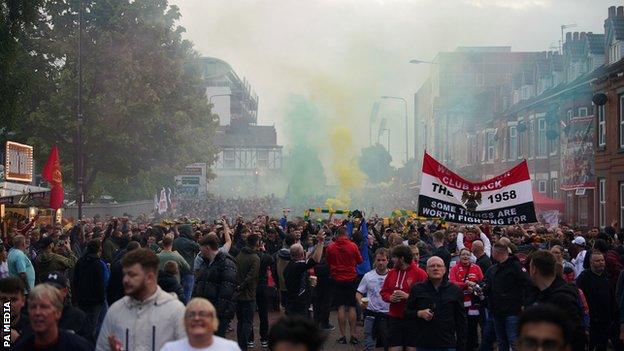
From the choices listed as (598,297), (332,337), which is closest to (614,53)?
(332,337)

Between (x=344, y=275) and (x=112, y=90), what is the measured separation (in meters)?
29.9

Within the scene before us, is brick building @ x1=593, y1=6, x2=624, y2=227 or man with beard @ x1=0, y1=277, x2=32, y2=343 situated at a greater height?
brick building @ x1=593, y1=6, x2=624, y2=227

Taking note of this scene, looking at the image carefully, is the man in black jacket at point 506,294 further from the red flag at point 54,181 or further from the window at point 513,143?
the window at point 513,143

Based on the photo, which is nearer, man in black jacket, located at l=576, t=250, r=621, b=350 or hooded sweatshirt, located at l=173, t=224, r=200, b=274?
man in black jacket, located at l=576, t=250, r=621, b=350

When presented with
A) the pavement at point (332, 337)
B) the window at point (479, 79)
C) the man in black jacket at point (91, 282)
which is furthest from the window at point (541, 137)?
the window at point (479, 79)

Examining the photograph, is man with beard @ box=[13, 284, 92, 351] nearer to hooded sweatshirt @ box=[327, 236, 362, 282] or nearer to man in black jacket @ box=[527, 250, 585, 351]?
man in black jacket @ box=[527, 250, 585, 351]

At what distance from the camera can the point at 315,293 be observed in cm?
1844

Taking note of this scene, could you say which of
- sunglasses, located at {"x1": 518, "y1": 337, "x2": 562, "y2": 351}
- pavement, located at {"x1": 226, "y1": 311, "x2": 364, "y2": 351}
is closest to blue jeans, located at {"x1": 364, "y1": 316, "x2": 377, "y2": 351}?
pavement, located at {"x1": 226, "y1": 311, "x2": 364, "y2": 351}

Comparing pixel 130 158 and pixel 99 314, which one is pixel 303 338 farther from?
pixel 130 158

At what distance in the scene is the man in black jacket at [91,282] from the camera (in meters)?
13.8

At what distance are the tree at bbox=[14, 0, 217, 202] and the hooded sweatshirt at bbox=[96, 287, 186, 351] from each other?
37.6 metres

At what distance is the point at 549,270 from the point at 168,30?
40312 millimetres

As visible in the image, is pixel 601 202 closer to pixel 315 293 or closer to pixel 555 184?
pixel 555 184

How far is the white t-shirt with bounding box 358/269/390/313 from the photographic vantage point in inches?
551
